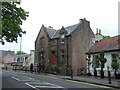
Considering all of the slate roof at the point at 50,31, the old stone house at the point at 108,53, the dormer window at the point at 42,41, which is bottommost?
the old stone house at the point at 108,53

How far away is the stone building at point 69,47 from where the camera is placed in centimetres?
3512

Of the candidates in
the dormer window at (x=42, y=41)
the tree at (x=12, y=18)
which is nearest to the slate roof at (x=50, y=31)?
the dormer window at (x=42, y=41)

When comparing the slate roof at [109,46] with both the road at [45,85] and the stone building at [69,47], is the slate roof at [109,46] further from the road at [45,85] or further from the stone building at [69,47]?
the road at [45,85]

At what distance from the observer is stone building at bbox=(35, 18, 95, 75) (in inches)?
1383

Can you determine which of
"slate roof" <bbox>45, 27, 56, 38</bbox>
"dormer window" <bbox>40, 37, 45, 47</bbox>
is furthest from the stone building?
"dormer window" <bbox>40, 37, 45, 47</bbox>

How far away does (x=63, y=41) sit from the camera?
3725 cm

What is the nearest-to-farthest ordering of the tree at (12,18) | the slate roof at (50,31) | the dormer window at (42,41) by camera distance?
the tree at (12,18) → the slate roof at (50,31) → the dormer window at (42,41)

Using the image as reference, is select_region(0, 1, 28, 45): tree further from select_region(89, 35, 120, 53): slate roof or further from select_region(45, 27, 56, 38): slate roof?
select_region(45, 27, 56, 38): slate roof

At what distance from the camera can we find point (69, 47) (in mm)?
35375

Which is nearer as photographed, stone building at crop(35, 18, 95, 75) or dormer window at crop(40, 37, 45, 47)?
stone building at crop(35, 18, 95, 75)

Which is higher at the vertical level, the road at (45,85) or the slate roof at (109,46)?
the slate roof at (109,46)

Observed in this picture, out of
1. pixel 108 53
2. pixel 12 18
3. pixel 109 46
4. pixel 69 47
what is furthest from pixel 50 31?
pixel 12 18

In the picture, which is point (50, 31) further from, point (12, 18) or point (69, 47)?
point (12, 18)

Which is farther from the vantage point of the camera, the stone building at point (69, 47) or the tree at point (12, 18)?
the stone building at point (69, 47)
